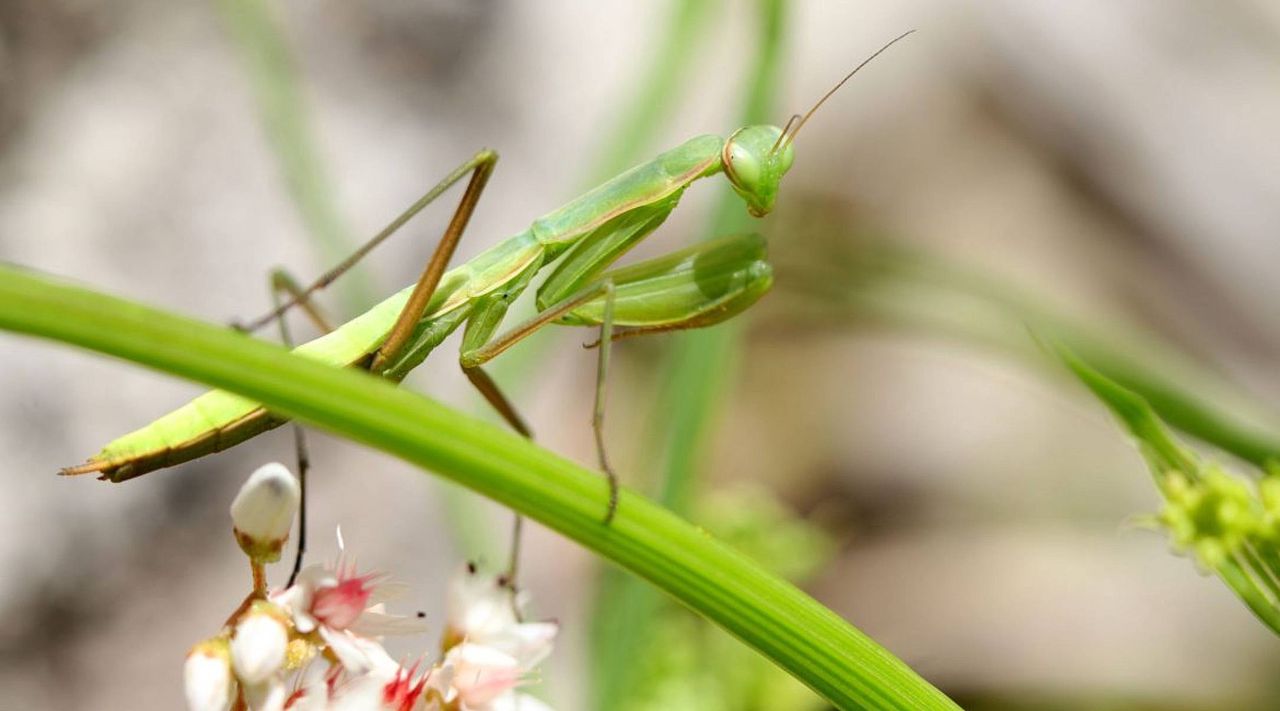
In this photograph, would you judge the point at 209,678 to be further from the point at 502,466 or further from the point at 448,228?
the point at 448,228

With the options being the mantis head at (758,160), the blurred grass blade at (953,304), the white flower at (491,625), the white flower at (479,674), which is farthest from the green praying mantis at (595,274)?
the blurred grass blade at (953,304)

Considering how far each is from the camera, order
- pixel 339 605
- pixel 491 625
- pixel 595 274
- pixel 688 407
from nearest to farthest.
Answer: pixel 339 605
pixel 491 625
pixel 595 274
pixel 688 407

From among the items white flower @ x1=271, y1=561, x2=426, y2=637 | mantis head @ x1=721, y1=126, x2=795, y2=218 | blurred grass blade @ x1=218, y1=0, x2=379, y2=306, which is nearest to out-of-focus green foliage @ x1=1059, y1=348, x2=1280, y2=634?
mantis head @ x1=721, y1=126, x2=795, y2=218

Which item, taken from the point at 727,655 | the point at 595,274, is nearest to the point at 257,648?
the point at 595,274

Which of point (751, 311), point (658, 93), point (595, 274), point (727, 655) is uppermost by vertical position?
point (751, 311)

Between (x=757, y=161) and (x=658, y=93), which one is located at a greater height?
(x=658, y=93)

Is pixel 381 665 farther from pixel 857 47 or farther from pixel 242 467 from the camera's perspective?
pixel 857 47
